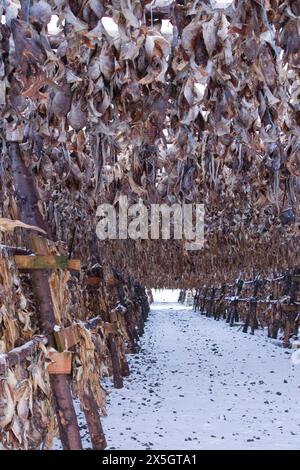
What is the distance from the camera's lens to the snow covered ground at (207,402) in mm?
6082

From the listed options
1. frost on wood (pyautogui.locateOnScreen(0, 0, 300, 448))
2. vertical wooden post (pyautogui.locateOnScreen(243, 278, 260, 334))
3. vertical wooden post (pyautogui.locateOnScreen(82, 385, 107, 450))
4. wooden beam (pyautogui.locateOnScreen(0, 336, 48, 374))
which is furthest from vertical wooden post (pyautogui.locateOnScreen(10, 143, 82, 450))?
vertical wooden post (pyautogui.locateOnScreen(243, 278, 260, 334))

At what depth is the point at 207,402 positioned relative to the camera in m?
8.20

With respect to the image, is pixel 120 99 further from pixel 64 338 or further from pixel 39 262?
A: pixel 64 338

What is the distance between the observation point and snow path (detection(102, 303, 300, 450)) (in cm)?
608

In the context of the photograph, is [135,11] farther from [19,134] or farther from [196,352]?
[196,352]

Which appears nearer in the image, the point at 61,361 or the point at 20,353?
the point at 20,353

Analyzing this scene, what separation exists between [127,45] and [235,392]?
25.0 ft

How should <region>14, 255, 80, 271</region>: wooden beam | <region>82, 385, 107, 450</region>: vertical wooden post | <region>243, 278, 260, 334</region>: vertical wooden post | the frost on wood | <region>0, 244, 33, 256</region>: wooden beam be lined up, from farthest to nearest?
<region>243, 278, 260, 334</region>: vertical wooden post → <region>82, 385, 107, 450</region>: vertical wooden post → <region>14, 255, 80, 271</region>: wooden beam → <region>0, 244, 33, 256</region>: wooden beam → the frost on wood

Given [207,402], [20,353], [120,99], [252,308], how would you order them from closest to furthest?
1. [120,99]
2. [20,353]
3. [207,402]
4. [252,308]

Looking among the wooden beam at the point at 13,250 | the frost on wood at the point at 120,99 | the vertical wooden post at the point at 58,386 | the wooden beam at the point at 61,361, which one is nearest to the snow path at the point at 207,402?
the frost on wood at the point at 120,99

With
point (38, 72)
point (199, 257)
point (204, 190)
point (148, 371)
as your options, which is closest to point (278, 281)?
point (199, 257)

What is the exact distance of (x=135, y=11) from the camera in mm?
2361

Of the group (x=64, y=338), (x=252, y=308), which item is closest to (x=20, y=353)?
(x=64, y=338)

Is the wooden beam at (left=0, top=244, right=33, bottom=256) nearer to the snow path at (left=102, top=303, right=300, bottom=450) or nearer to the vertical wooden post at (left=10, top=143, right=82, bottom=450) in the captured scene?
the vertical wooden post at (left=10, top=143, right=82, bottom=450)
